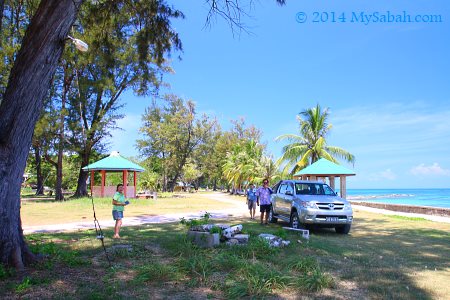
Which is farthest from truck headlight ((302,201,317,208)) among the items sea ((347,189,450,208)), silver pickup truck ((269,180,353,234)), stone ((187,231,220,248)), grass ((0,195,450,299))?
sea ((347,189,450,208))

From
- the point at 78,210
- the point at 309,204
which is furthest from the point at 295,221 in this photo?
the point at 78,210

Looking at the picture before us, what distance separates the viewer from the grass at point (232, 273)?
524cm

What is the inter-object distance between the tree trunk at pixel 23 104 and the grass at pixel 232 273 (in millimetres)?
725

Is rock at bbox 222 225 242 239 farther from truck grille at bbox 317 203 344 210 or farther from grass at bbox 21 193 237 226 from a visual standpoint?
grass at bbox 21 193 237 226

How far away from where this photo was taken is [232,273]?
6188 millimetres

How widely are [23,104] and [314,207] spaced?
330 inches

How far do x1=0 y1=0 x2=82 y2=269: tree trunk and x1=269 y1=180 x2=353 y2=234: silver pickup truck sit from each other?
7.70m

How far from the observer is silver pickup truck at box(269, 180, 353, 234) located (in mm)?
11320

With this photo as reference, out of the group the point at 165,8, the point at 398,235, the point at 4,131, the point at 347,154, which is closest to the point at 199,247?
the point at 4,131

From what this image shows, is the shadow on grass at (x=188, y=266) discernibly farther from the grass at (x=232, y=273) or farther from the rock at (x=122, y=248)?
the rock at (x=122, y=248)

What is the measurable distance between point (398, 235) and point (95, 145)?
2706cm

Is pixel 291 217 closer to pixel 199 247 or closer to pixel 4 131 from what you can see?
pixel 199 247

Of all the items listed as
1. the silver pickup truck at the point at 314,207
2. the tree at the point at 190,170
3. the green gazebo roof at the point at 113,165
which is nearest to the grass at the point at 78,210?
the green gazebo roof at the point at 113,165

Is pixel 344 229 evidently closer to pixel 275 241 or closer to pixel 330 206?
pixel 330 206
